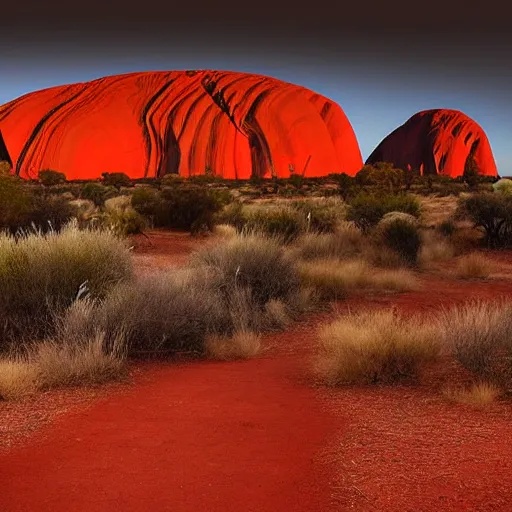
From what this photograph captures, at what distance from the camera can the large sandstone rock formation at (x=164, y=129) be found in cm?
6419

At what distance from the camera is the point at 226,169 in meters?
64.8

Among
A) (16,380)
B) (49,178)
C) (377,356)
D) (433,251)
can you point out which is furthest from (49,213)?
(49,178)

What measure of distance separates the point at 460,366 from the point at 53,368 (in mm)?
3844

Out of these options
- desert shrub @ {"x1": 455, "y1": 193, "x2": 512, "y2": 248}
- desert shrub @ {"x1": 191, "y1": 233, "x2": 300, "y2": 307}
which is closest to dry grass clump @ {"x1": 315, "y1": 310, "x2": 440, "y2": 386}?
desert shrub @ {"x1": 191, "y1": 233, "x2": 300, "y2": 307}

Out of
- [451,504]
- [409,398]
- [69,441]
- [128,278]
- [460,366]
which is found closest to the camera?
[451,504]

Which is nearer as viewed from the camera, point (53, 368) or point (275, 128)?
point (53, 368)

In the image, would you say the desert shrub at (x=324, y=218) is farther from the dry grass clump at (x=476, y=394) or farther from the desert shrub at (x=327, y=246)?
the dry grass clump at (x=476, y=394)

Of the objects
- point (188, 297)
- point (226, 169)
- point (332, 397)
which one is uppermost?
point (226, 169)

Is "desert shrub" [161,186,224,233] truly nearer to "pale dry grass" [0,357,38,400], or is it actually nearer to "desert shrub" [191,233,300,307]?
"desert shrub" [191,233,300,307]

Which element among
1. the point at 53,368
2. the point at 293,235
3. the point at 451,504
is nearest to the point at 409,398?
the point at 451,504

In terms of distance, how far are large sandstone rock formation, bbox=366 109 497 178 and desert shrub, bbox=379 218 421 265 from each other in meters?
78.8

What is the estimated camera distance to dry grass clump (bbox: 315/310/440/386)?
5.33m

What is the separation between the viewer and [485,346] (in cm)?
511

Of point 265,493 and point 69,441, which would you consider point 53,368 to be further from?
point 265,493
